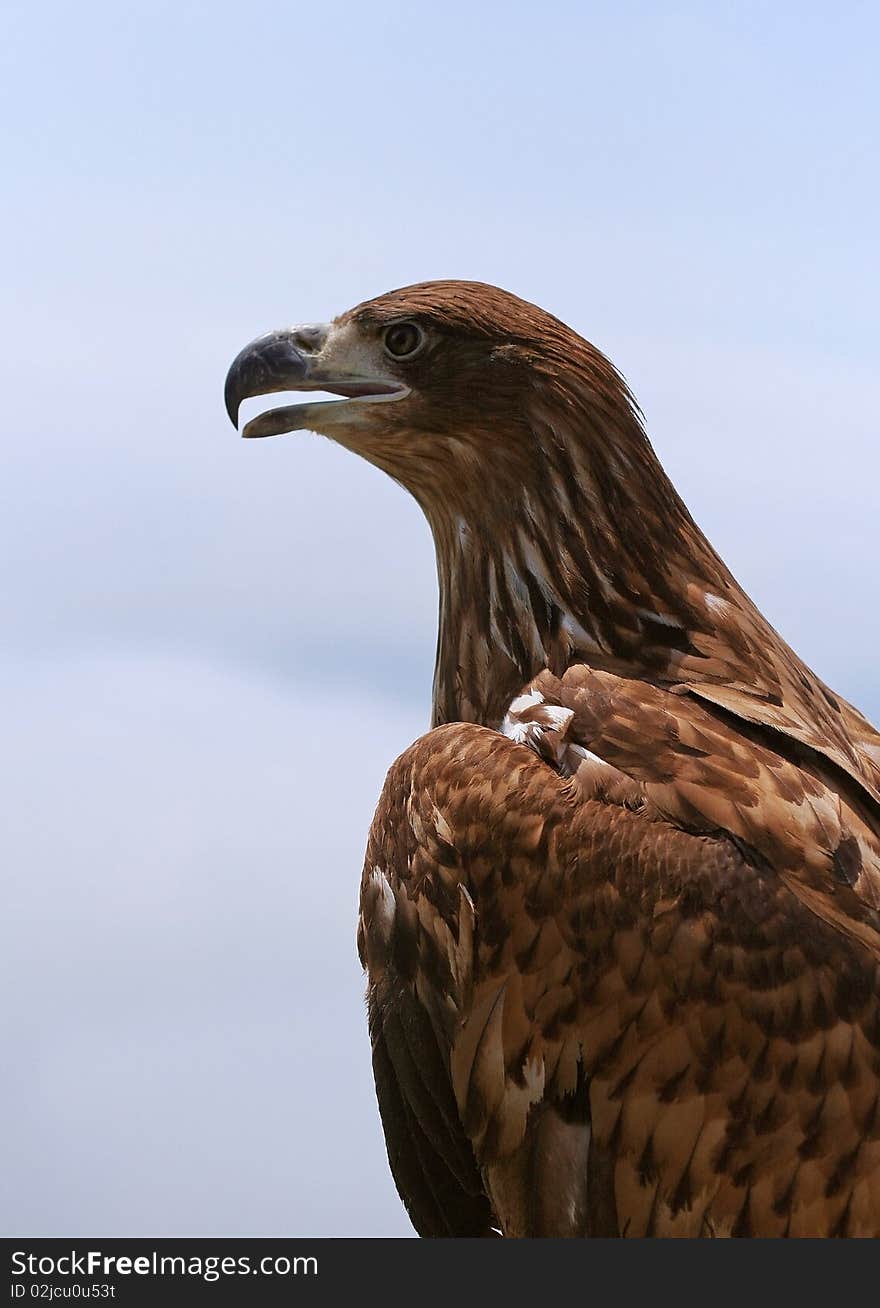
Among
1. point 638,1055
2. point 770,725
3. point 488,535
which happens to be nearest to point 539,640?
point 488,535

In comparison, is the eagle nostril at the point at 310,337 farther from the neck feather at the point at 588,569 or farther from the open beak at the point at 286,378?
the neck feather at the point at 588,569

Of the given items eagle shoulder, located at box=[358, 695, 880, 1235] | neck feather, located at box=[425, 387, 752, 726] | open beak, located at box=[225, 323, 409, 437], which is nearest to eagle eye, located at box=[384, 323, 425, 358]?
open beak, located at box=[225, 323, 409, 437]

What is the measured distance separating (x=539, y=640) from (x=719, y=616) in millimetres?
608

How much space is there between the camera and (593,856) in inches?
213

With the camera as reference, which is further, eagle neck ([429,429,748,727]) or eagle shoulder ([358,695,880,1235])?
eagle neck ([429,429,748,727])

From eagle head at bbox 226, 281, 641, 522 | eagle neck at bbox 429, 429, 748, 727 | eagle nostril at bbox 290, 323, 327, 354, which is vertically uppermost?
eagle nostril at bbox 290, 323, 327, 354

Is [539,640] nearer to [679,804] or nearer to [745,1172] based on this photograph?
[679,804]

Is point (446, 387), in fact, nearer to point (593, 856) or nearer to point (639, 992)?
point (593, 856)

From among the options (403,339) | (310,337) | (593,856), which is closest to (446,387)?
(403,339)

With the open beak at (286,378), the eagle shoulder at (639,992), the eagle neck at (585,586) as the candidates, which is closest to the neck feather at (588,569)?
Result: the eagle neck at (585,586)

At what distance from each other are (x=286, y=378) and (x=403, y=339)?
469mm

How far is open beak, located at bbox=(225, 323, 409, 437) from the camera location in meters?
6.57

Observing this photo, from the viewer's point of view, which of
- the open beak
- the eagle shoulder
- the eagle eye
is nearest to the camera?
the eagle shoulder

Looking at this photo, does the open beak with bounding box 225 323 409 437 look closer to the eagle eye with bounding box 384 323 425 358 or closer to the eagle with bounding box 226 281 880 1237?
the eagle with bounding box 226 281 880 1237
